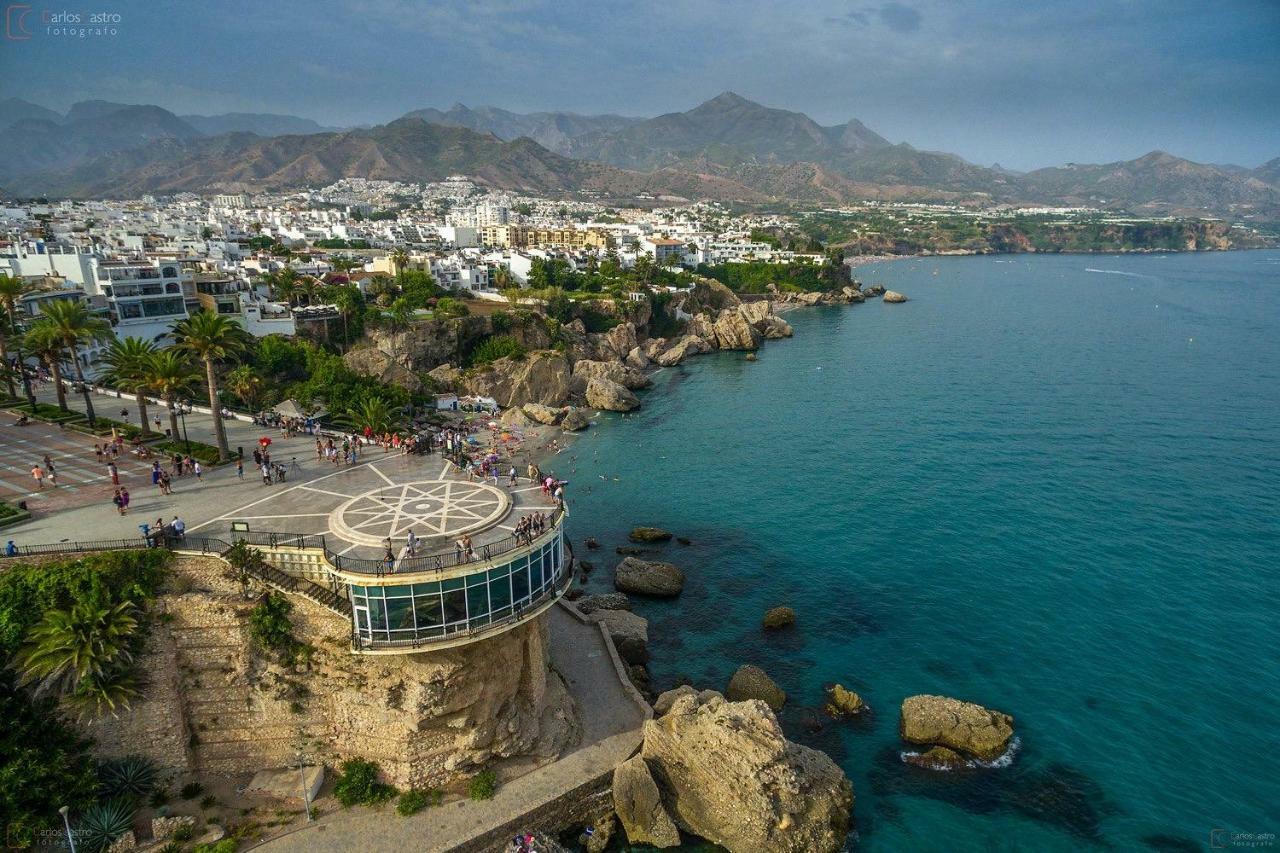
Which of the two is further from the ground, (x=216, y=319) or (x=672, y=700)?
(x=216, y=319)

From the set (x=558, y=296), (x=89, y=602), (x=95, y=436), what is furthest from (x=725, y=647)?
(x=558, y=296)

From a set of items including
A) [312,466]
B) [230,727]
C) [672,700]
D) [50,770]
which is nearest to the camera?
[50,770]

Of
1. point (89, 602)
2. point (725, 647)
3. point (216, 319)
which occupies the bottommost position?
point (725, 647)

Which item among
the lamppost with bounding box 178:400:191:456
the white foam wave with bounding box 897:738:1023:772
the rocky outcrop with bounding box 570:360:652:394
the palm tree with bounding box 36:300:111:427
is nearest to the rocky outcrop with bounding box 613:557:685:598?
the white foam wave with bounding box 897:738:1023:772

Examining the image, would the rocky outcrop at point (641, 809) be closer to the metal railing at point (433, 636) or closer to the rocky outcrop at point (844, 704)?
the metal railing at point (433, 636)

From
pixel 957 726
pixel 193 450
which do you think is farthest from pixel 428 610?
pixel 957 726

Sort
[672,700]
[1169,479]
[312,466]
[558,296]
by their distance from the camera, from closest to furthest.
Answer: [672,700], [312,466], [1169,479], [558,296]

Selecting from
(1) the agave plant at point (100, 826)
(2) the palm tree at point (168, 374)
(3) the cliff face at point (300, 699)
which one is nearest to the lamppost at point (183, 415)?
(2) the palm tree at point (168, 374)

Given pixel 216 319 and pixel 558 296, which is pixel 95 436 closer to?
pixel 216 319
